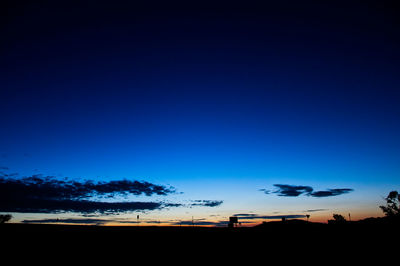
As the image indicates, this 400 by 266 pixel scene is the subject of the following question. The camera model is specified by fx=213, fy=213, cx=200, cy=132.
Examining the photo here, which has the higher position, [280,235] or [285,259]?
[280,235]

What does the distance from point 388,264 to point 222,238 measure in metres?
8.86

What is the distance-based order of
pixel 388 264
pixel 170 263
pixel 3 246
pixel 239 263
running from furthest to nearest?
pixel 388 264 < pixel 239 263 < pixel 170 263 < pixel 3 246

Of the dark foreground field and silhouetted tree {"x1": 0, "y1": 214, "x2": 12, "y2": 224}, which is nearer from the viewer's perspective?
the dark foreground field

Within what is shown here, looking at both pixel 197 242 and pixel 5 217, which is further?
pixel 5 217

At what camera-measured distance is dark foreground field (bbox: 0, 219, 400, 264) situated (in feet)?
24.2

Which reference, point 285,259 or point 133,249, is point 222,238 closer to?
point 285,259

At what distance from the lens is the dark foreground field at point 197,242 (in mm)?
7383

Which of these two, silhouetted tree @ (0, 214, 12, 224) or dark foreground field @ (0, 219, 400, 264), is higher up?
Answer: dark foreground field @ (0, 219, 400, 264)

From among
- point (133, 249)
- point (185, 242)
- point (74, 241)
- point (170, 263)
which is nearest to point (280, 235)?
point (185, 242)

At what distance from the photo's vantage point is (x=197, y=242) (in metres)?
9.66

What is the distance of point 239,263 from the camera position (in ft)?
30.3

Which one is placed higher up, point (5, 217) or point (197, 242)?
point (197, 242)

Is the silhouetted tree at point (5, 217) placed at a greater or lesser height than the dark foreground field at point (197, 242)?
lesser

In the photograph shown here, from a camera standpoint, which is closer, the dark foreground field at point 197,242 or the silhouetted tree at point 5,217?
the dark foreground field at point 197,242
